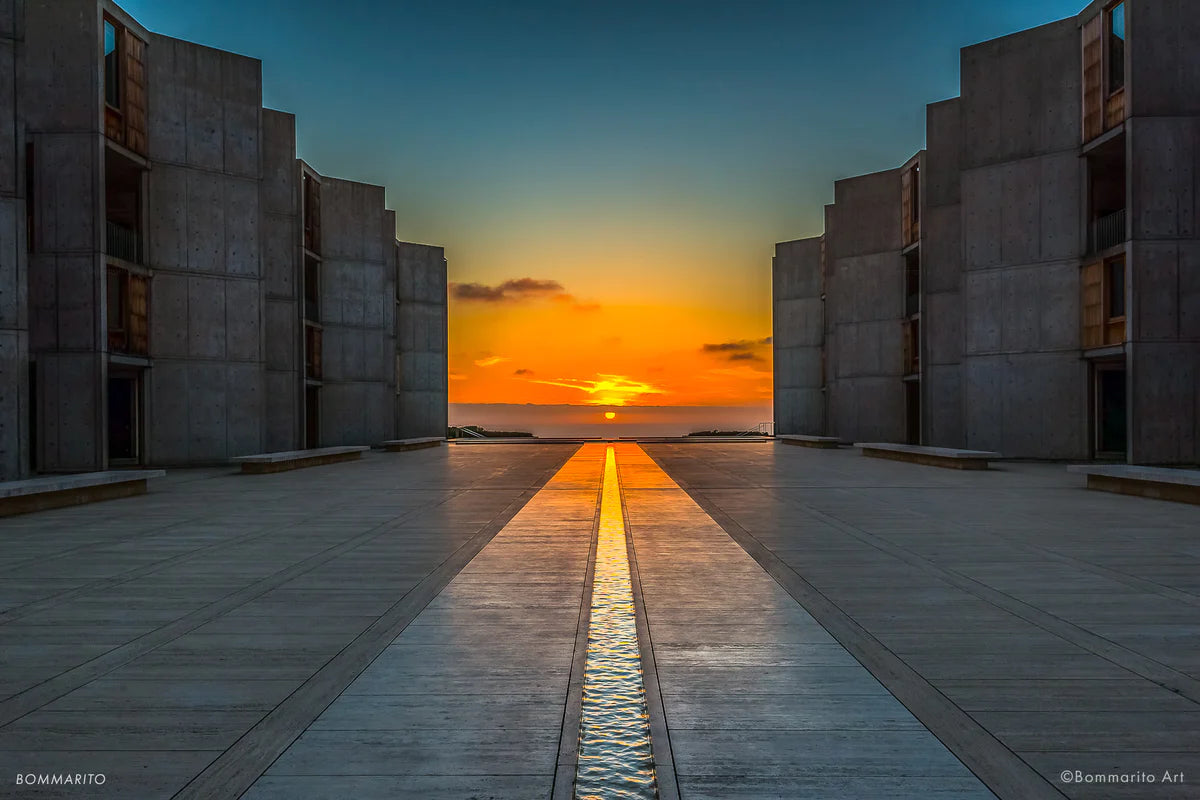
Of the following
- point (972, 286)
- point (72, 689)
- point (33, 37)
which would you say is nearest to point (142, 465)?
point (33, 37)

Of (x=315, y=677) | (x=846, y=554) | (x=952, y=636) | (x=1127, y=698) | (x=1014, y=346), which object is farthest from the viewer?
(x=1014, y=346)

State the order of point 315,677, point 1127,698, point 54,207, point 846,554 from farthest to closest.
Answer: point 54,207, point 846,554, point 315,677, point 1127,698

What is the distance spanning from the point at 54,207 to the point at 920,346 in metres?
28.3

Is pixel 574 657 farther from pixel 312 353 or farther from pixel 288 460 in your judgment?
pixel 312 353

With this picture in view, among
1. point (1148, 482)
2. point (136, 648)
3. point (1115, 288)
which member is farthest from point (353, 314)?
point (136, 648)

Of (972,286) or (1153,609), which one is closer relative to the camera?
(1153,609)

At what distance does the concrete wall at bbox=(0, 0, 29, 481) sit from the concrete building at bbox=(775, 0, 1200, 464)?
25.5 metres

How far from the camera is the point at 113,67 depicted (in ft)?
72.2

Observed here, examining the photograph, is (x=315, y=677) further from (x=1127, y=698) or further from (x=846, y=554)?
(x=846, y=554)

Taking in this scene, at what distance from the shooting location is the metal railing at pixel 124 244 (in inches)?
898

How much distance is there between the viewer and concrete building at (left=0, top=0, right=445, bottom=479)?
20.1 meters

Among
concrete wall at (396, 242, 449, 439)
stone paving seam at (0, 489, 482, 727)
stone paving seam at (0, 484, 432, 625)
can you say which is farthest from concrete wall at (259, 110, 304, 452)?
stone paving seam at (0, 489, 482, 727)

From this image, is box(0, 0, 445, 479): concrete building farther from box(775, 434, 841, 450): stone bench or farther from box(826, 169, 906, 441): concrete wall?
box(826, 169, 906, 441): concrete wall

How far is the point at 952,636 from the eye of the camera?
5.30m
